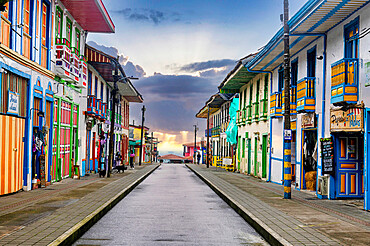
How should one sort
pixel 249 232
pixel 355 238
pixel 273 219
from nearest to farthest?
pixel 355 238, pixel 249 232, pixel 273 219

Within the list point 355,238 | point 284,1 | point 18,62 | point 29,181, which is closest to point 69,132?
point 29,181

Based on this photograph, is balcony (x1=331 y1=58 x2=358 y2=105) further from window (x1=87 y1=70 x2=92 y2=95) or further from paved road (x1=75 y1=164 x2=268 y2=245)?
window (x1=87 y1=70 x2=92 y2=95)

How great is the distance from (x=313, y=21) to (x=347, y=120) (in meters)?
3.46

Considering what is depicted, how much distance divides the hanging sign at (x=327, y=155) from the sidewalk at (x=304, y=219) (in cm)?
104

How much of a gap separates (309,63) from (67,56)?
391 inches

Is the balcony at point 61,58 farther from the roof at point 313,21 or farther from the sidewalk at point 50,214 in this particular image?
the roof at point 313,21

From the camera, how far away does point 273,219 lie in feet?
31.8

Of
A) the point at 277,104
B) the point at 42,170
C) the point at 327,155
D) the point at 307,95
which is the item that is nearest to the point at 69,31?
the point at 42,170

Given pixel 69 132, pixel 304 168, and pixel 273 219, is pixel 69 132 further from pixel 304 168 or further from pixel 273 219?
pixel 273 219

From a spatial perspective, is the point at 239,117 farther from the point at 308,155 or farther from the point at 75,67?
the point at 75,67

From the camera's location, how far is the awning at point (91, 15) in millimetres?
19211

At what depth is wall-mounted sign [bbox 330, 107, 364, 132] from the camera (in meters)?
12.3

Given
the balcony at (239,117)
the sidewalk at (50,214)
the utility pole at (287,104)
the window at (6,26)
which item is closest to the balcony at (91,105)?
the sidewalk at (50,214)

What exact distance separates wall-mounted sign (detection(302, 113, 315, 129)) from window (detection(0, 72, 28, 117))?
399 inches
